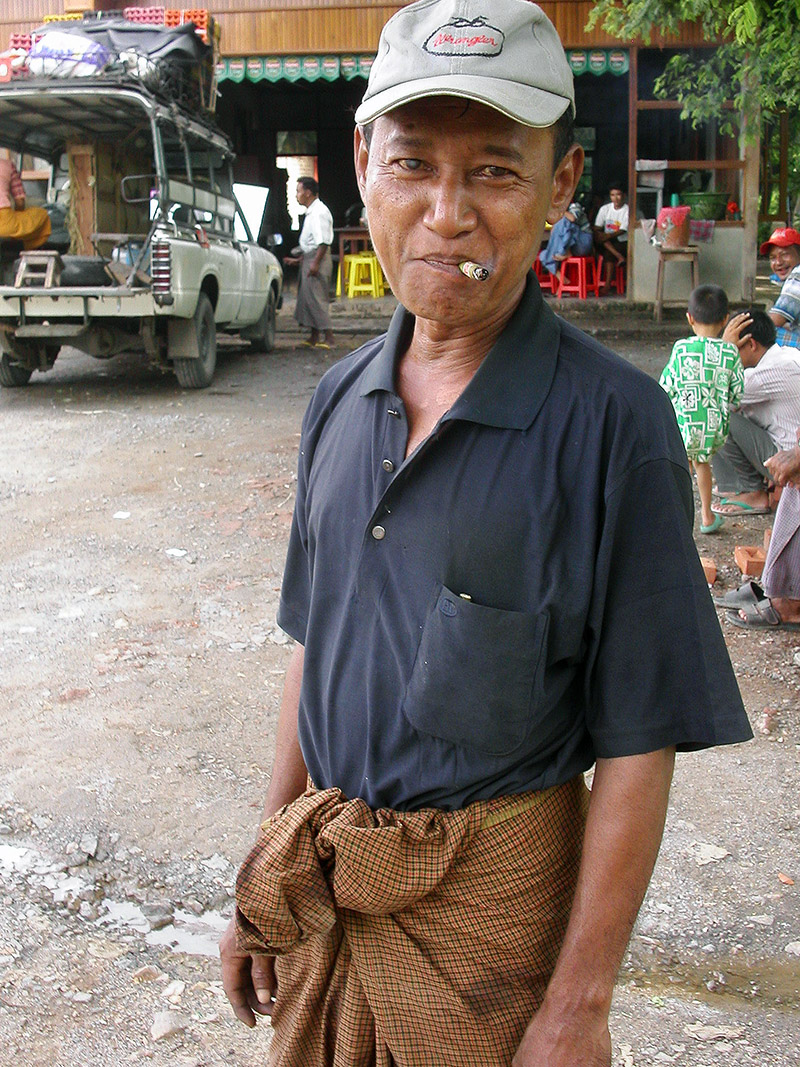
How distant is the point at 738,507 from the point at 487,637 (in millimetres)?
5458

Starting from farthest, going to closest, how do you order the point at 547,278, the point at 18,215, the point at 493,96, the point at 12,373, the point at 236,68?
the point at 547,278, the point at 236,68, the point at 12,373, the point at 18,215, the point at 493,96

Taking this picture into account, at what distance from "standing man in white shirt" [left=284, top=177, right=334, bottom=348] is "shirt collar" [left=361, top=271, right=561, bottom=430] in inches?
432

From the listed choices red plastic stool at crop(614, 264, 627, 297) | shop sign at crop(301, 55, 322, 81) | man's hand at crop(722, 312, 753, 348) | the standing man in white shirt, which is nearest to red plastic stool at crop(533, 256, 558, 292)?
red plastic stool at crop(614, 264, 627, 297)

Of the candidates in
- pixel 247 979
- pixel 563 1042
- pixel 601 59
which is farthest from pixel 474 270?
pixel 601 59

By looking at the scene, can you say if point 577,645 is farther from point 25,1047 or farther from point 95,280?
point 95,280

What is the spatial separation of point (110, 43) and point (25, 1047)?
9.26 meters

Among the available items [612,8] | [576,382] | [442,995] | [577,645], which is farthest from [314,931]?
[612,8]

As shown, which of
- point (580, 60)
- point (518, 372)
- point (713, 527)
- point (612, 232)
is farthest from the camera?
point (612, 232)

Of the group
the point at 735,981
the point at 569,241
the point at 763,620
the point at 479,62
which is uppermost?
the point at 569,241

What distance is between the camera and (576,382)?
1.35m

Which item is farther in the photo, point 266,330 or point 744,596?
point 266,330

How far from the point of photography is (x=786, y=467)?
4348 mm

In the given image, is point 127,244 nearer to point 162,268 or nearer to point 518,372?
point 162,268

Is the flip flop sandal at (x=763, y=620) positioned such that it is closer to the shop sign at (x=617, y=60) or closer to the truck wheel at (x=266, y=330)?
the truck wheel at (x=266, y=330)
